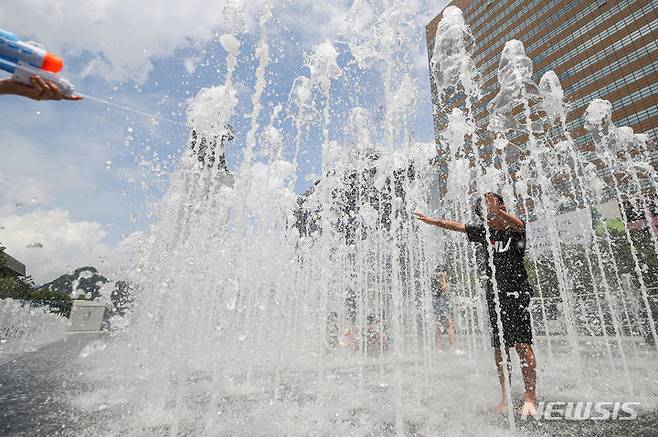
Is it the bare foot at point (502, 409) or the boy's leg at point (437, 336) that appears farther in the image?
the boy's leg at point (437, 336)

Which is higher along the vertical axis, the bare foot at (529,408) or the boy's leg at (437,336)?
the boy's leg at (437,336)

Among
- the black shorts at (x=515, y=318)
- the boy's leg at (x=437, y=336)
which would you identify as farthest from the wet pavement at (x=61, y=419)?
the boy's leg at (x=437, y=336)

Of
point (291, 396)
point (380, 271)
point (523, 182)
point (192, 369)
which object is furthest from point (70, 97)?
point (523, 182)

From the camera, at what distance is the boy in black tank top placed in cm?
250

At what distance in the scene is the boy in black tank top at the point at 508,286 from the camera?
250cm

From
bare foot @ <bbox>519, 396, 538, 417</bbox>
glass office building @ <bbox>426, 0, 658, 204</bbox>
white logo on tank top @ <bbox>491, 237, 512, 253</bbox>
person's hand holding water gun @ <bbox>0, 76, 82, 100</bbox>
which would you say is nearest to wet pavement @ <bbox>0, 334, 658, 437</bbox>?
bare foot @ <bbox>519, 396, 538, 417</bbox>

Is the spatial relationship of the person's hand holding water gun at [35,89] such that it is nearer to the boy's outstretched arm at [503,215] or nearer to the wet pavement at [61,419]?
the wet pavement at [61,419]

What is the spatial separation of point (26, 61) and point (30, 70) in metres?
0.05

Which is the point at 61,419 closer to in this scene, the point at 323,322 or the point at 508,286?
the point at 508,286

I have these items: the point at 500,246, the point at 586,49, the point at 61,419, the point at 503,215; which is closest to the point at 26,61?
the point at 61,419

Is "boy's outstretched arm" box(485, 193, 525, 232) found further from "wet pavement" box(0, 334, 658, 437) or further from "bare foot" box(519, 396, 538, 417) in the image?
"wet pavement" box(0, 334, 658, 437)

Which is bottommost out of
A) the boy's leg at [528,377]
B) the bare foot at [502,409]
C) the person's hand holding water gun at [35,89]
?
the bare foot at [502,409]

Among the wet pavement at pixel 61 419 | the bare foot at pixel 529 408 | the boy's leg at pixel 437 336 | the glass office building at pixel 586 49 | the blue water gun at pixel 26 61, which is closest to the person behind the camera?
the blue water gun at pixel 26 61

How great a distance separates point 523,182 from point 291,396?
83.2 feet
